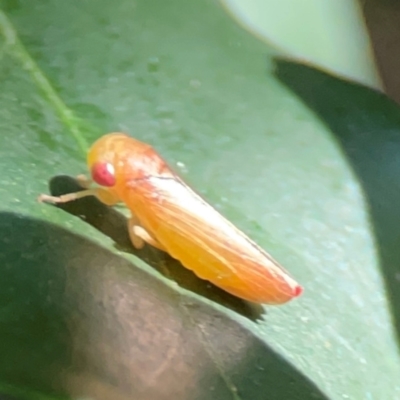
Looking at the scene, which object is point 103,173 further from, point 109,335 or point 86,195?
point 109,335

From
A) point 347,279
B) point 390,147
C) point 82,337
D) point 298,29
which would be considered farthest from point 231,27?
point 82,337

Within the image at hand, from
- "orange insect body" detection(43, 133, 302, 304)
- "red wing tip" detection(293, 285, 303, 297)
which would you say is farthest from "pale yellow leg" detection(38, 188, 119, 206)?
"red wing tip" detection(293, 285, 303, 297)

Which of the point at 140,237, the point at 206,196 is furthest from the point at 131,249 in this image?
the point at 206,196

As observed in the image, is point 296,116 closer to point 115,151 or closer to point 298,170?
point 298,170

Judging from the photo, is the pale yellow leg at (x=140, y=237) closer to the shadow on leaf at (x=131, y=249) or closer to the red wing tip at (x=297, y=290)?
the shadow on leaf at (x=131, y=249)

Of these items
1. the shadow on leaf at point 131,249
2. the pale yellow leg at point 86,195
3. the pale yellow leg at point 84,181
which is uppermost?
the pale yellow leg at point 84,181

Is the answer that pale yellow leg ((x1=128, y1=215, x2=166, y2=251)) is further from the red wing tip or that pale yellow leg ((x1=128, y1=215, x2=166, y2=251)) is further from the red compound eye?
the red wing tip

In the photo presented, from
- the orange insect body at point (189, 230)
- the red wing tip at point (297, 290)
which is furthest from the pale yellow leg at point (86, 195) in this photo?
the red wing tip at point (297, 290)
